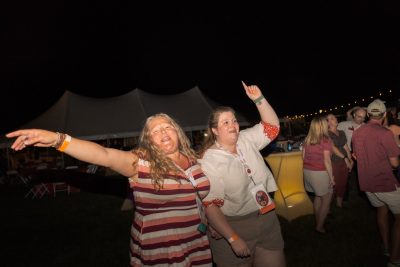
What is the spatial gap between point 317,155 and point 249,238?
115 inches

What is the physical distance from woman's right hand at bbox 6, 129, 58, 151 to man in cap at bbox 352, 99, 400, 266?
3.58 metres

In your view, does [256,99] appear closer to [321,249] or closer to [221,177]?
[221,177]

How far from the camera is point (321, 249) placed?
14.5 ft

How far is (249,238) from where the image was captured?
253 centimetres

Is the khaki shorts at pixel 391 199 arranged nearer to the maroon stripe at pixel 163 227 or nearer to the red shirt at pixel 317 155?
the red shirt at pixel 317 155

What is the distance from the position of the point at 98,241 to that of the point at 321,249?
3.99m

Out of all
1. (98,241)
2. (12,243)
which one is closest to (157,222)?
(98,241)

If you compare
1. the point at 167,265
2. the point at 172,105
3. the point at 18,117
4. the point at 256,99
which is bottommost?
the point at 167,265

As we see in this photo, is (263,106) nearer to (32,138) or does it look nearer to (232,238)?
(232,238)

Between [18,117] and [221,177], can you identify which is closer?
[221,177]

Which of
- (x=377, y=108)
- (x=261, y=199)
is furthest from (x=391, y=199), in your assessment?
(x=261, y=199)

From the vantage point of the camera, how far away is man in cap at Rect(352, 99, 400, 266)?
354 centimetres

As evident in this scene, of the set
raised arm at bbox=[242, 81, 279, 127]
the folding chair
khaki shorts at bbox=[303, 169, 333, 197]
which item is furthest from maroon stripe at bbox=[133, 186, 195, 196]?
the folding chair

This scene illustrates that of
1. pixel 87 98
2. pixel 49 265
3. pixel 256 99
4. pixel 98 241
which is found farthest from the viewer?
pixel 87 98
